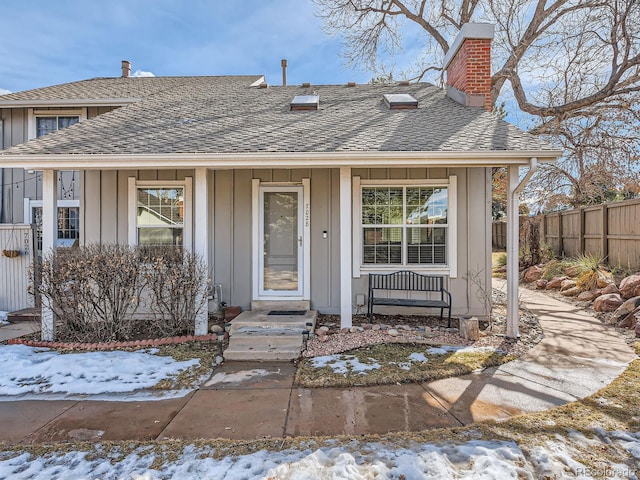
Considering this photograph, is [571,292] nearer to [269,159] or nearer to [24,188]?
[269,159]

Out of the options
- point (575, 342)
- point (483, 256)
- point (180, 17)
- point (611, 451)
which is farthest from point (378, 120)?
point (180, 17)

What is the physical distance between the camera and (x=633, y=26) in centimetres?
973

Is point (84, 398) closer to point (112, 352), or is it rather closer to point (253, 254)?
point (112, 352)

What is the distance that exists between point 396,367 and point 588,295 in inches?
248

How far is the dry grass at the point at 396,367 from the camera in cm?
411

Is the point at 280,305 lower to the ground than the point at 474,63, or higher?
lower

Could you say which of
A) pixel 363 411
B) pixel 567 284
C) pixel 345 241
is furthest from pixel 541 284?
pixel 363 411

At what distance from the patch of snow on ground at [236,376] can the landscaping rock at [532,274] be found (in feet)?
32.6

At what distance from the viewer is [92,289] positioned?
5461 millimetres

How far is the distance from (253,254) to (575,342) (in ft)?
17.9

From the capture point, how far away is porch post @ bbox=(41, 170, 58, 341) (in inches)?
222

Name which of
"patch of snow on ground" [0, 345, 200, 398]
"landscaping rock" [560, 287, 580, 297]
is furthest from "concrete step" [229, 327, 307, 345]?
"landscaping rock" [560, 287, 580, 297]

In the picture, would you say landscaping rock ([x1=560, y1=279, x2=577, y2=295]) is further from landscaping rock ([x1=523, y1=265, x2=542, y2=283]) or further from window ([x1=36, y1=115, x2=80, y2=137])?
window ([x1=36, y1=115, x2=80, y2=137])

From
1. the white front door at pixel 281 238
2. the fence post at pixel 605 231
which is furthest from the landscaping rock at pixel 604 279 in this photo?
the white front door at pixel 281 238
